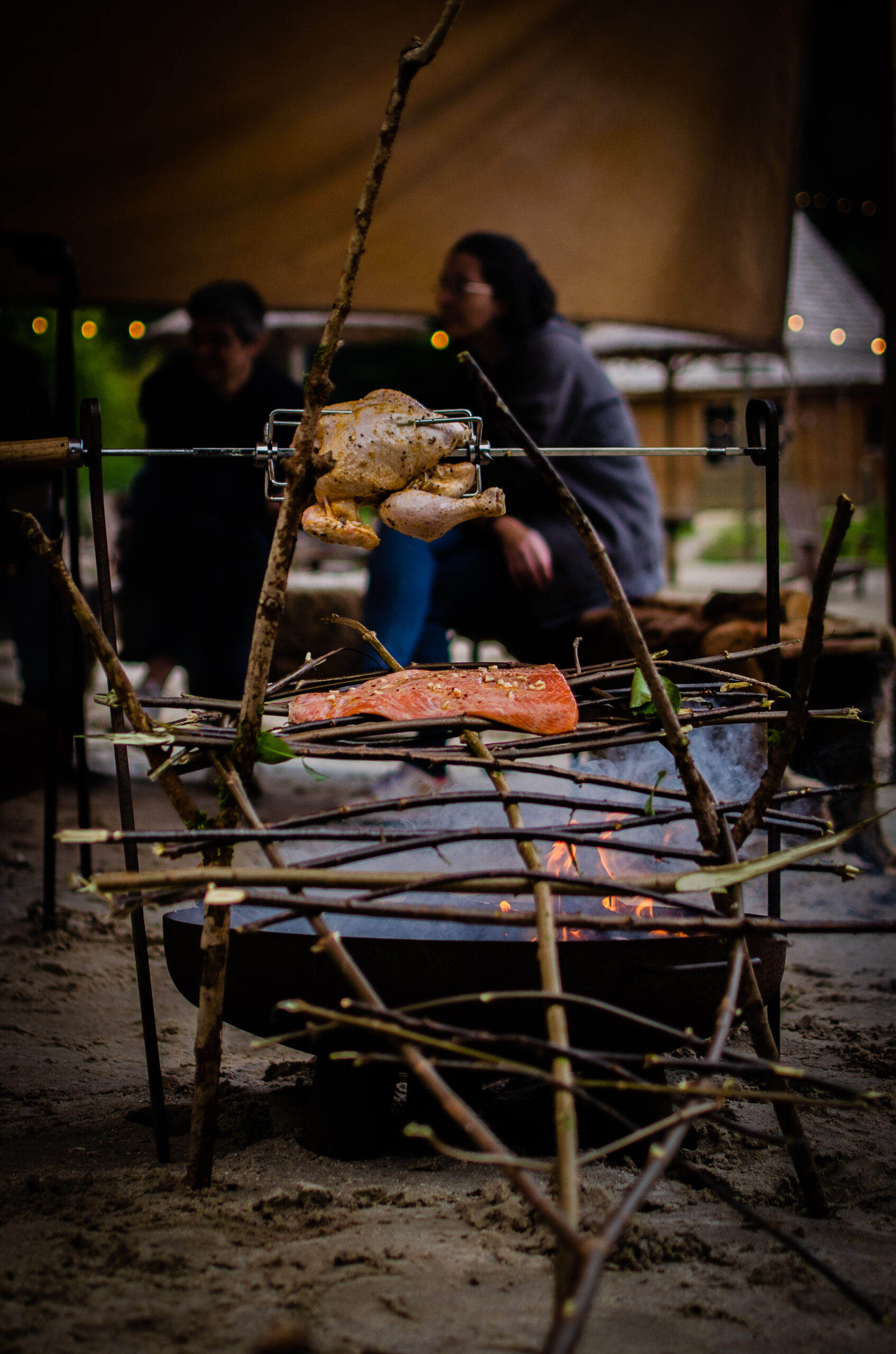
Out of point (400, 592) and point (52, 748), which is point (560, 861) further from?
point (400, 592)

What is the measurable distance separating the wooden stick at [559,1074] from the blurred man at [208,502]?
3501 mm

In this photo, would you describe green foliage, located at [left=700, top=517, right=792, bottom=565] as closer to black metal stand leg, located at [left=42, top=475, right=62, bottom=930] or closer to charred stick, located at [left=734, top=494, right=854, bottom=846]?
black metal stand leg, located at [left=42, top=475, right=62, bottom=930]

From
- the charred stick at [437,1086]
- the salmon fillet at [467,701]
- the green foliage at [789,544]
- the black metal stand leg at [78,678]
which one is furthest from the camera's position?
the green foliage at [789,544]

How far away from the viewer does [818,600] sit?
1614mm

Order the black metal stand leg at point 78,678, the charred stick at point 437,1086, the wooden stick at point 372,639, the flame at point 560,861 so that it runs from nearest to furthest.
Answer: the charred stick at point 437,1086
the wooden stick at point 372,639
the flame at point 560,861
the black metal stand leg at point 78,678

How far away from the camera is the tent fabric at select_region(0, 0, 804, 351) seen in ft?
14.9

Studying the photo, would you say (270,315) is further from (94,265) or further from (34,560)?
(34,560)

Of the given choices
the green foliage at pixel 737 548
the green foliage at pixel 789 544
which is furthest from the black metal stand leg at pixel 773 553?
the green foliage at pixel 737 548

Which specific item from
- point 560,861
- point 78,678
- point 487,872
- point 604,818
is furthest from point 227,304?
point 487,872

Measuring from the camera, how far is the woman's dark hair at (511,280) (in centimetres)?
473

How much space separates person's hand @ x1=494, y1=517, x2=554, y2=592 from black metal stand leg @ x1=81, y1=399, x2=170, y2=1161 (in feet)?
8.31

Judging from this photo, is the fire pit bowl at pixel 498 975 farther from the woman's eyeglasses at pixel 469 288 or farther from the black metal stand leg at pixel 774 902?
the woman's eyeglasses at pixel 469 288

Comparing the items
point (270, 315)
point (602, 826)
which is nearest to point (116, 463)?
point (270, 315)

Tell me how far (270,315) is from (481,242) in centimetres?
264
